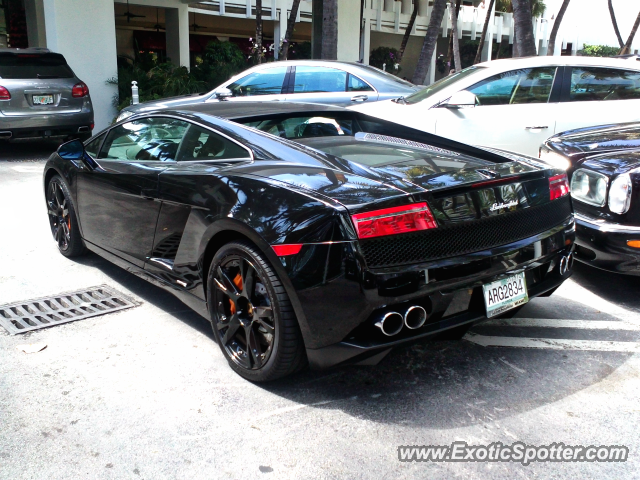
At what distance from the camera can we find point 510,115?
287 inches

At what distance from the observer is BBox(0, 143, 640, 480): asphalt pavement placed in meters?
2.76

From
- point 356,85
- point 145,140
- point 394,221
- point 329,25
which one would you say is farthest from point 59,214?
point 329,25

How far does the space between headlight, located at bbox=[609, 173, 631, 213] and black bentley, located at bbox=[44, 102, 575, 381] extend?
837 millimetres

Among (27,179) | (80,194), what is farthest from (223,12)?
(80,194)

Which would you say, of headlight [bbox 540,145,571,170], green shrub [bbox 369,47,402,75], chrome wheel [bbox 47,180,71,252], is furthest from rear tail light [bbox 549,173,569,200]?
green shrub [bbox 369,47,402,75]

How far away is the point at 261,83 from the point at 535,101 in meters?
4.13

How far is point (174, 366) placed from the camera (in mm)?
3672

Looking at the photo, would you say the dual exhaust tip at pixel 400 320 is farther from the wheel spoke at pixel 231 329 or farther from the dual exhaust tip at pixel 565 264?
the dual exhaust tip at pixel 565 264

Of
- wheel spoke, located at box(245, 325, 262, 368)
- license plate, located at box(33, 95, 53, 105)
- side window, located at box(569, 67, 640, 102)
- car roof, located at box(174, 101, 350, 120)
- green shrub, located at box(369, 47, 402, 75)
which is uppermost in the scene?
green shrub, located at box(369, 47, 402, 75)

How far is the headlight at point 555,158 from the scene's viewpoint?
5.11m

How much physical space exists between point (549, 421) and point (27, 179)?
336 inches

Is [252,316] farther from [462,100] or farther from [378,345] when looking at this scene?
[462,100]

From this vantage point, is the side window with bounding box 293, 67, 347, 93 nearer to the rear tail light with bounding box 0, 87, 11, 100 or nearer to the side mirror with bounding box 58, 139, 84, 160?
the rear tail light with bounding box 0, 87, 11, 100

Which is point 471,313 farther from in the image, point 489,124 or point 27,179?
point 27,179
